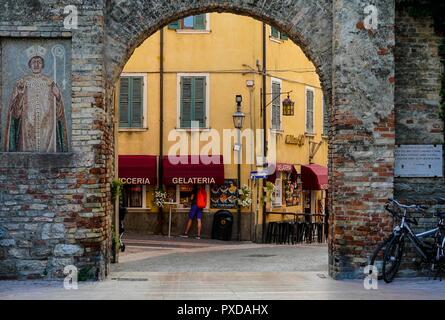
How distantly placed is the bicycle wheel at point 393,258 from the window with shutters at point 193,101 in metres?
15.4

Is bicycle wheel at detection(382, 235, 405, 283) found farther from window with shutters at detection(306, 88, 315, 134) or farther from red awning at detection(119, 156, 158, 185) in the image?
window with shutters at detection(306, 88, 315, 134)

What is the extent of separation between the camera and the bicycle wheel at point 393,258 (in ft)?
40.2

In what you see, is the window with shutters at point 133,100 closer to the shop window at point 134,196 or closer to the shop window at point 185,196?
the shop window at point 134,196

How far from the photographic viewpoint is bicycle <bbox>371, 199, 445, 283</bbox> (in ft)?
40.3

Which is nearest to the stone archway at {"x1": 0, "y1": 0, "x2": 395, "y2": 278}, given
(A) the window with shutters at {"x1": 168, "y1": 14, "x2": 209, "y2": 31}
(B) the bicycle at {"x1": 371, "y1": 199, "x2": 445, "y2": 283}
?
(B) the bicycle at {"x1": 371, "y1": 199, "x2": 445, "y2": 283}

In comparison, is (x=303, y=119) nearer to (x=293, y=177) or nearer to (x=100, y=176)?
(x=293, y=177)

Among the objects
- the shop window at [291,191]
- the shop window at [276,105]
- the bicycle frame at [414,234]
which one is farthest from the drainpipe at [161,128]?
the bicycle frame at [414,234]

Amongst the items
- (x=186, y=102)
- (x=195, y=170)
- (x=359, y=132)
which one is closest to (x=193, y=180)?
(x=195, y=170)

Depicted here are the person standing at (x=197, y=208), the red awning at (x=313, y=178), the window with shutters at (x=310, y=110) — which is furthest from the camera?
the window with shutters at (x=310, y=110)

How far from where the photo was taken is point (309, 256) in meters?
19.1

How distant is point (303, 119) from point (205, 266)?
572 inches

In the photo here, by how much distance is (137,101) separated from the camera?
27.5 meters

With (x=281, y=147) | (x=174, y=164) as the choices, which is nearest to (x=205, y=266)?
(x=174, y=164)

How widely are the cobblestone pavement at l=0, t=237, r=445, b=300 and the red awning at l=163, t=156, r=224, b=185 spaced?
7229mm
